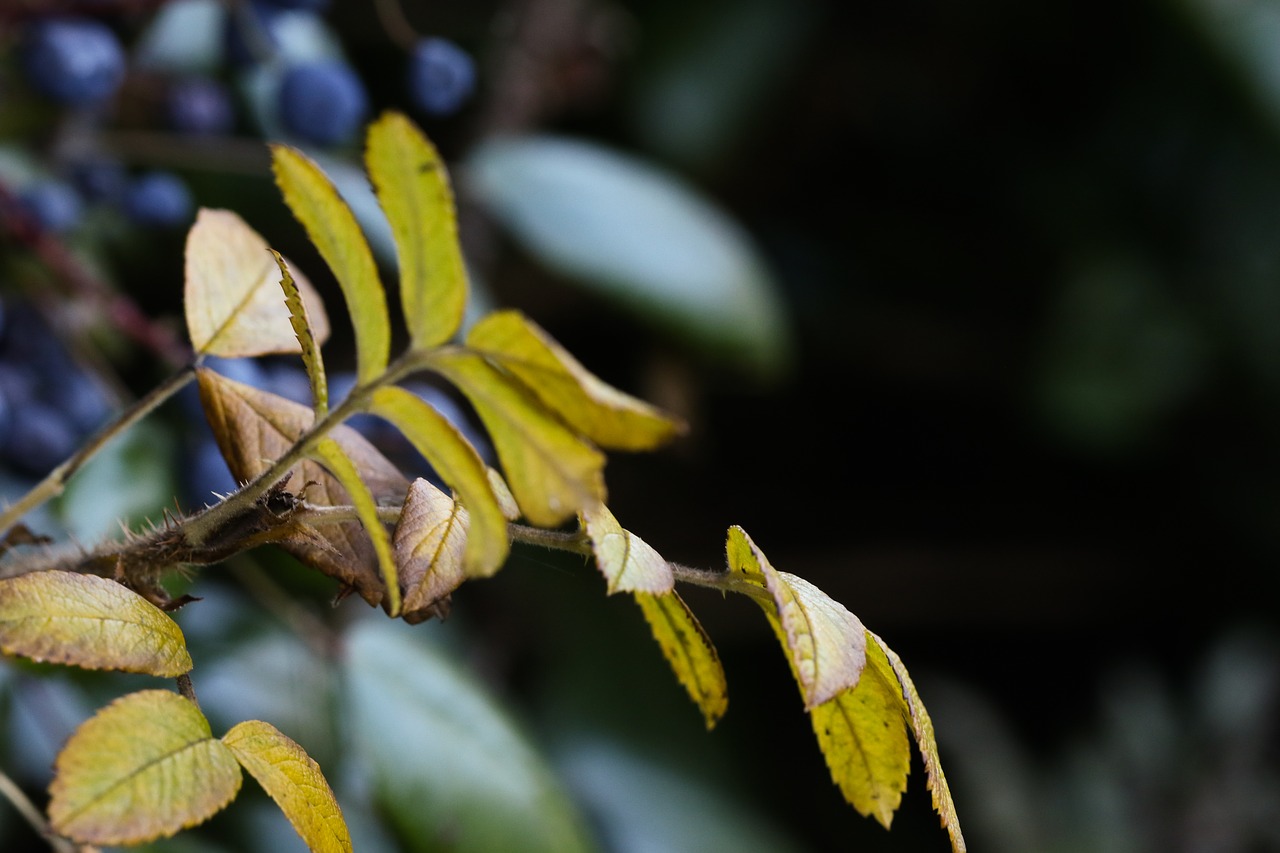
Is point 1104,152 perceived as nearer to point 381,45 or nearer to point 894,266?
point 894,266

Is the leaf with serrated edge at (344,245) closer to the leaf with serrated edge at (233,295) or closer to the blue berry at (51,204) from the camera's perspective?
the leaf with serrated edge at (233,295)

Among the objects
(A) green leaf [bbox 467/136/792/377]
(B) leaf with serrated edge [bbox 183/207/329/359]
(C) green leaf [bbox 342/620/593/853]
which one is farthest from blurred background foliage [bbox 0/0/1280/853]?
(B) leaf with serrated edge [bbox 183/207/329/359]

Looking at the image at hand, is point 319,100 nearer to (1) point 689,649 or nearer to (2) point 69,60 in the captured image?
(2) point 69,60

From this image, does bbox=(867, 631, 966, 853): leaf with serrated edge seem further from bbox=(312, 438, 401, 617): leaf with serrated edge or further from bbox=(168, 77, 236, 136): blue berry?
bbox=(168, 77, 236, 136): blue berry

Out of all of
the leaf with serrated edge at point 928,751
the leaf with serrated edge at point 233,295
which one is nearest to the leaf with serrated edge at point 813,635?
the leaf with serrated edge at point 928,751

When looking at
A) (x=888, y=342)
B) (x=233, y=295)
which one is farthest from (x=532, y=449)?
(x=888, y=342)

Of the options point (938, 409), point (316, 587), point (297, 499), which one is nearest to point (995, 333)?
point (938, 409)

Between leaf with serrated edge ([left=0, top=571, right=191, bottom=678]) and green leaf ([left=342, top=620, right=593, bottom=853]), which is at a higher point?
leaf with serrated edge ([left=0, top=571, right=191, bottom=678])
